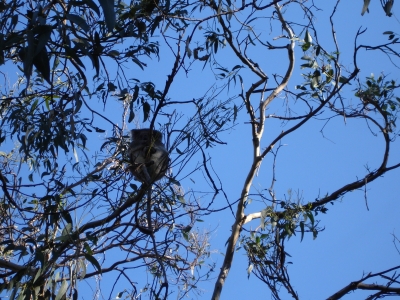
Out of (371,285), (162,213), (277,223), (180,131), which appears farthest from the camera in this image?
(277,223)

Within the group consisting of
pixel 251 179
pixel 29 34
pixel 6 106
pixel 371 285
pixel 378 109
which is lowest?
pixel 371 285

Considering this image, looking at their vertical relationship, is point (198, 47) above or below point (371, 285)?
above

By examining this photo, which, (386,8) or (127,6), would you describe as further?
(127,6)

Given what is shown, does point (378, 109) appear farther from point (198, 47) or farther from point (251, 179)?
point (198, 47)

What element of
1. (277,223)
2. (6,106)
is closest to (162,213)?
(277,223)

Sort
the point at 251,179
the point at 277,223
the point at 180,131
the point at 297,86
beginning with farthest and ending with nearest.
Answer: the point at 297,86
the point at 251,179
the point at 277,223
the point at 180,131

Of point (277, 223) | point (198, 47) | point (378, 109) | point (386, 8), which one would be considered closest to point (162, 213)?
point (277, 223)

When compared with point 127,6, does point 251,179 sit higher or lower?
lower

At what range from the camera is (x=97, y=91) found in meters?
3.65

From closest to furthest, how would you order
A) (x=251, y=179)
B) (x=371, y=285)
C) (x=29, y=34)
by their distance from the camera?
(x=29, y=34), (x=371, y=285), (x=251, y=179)

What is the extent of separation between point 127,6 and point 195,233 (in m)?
2.02

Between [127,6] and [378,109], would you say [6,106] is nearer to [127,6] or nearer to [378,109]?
[127,6]

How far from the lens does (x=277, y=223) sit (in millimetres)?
3639

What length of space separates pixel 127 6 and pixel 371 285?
2344 mm
